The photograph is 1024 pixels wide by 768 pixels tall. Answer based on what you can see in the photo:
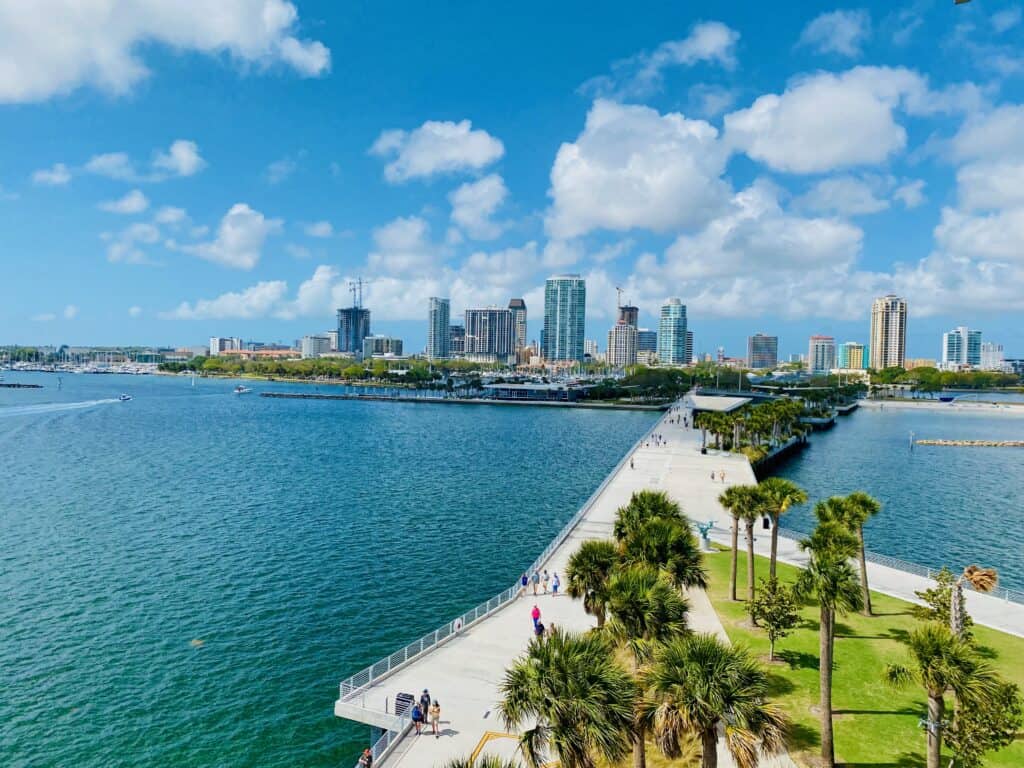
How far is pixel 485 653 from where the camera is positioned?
25.0 meters

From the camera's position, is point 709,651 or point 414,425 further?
point 414,425

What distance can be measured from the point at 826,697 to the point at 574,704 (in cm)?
903

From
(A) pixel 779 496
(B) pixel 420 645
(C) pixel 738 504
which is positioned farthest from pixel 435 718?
(A) pixel 779 496

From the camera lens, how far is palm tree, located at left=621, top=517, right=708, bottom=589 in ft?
75.8

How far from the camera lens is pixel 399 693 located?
21.2 metres

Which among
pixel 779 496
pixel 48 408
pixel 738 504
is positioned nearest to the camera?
pixel 779 496

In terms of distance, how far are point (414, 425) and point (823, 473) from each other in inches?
2950

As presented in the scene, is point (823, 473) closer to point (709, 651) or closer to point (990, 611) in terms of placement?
point (990, 611)

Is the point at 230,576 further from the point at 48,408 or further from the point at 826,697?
the point at 48,408

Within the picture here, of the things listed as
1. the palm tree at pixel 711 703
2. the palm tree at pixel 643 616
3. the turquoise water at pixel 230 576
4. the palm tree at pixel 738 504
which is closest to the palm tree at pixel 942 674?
the palm tree at pixel 711 703

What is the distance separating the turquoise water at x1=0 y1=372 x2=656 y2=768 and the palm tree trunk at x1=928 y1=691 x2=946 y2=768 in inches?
667

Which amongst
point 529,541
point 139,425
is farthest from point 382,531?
point 139,425

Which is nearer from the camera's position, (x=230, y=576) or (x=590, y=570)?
(x=590, y=570)

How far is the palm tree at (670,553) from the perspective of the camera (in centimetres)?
2309
